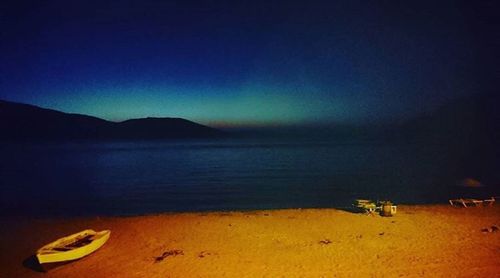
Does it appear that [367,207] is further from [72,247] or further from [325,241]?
[72,247]

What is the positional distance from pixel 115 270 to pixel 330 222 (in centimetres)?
872

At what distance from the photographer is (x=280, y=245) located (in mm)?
12812

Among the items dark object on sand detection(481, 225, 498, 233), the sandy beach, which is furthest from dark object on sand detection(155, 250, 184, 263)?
dark object on sand detection(481, 225, 498, 233)

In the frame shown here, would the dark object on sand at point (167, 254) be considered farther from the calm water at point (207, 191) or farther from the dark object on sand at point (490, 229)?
the calm water at point (207, 191)

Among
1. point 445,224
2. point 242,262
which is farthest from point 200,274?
point 445,224

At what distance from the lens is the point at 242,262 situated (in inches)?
447

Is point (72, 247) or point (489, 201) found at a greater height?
point (489, 201)

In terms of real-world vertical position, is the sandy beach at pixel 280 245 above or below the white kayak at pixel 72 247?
below

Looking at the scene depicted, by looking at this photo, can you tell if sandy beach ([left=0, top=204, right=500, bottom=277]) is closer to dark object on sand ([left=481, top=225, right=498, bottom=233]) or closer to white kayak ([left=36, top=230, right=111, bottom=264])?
dark object on sand ([left=481, top=225, right=498, bottom=233])

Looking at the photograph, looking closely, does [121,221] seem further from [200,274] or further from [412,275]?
[412,275]

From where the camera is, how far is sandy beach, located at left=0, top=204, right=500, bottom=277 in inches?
422

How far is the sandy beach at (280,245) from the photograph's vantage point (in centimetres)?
1072

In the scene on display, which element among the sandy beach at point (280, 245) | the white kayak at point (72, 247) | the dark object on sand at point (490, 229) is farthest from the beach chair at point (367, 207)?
the white kayak at point (72, 247)

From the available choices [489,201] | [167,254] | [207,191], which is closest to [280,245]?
[167,254]
